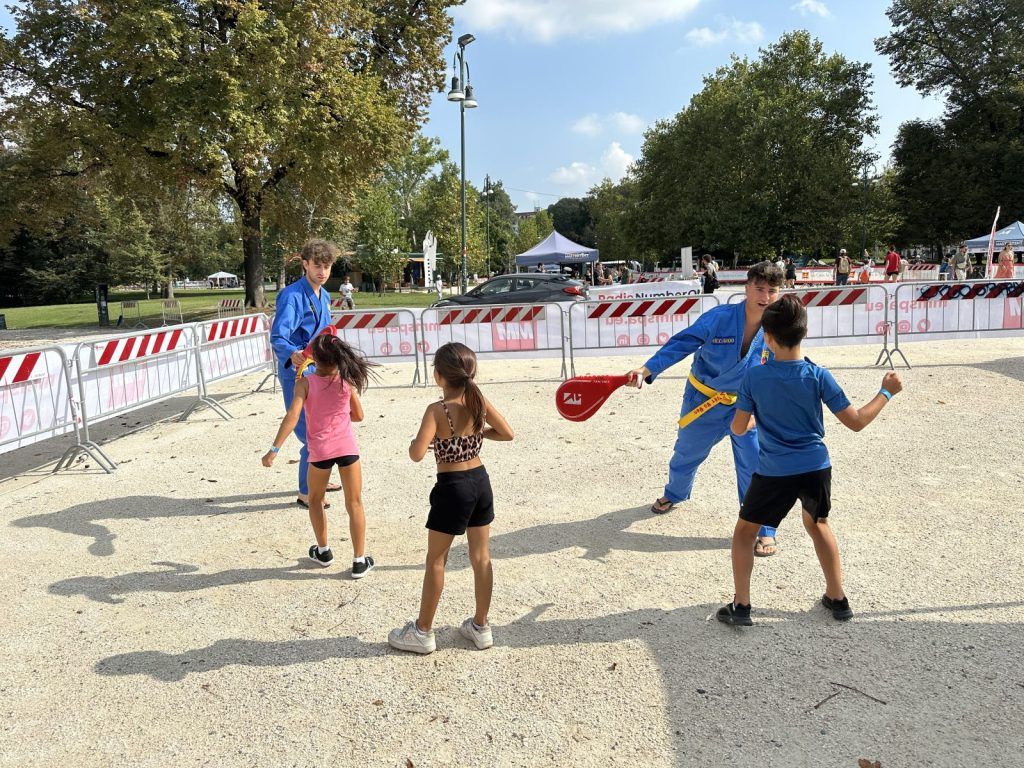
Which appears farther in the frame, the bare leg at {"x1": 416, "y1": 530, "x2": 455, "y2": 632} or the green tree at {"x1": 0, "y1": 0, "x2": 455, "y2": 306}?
the green tree at {"x1": 0, "y1": 0, "x2": 455, "y2": 306}

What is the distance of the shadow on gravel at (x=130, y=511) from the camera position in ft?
17.9

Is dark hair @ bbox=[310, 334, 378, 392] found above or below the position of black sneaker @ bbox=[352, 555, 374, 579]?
above

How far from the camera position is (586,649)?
3.47 metres

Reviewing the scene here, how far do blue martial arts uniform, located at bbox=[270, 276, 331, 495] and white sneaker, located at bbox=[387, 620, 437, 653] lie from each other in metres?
1.99

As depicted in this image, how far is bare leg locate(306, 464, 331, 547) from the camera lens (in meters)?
4.29

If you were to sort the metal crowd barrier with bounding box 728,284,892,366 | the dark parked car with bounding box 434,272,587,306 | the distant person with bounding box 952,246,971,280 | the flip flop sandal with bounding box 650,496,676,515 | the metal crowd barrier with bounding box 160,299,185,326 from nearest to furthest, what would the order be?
1. the flip flop sandal with bounding box 650,496,676,515
2. the metal crowd barrier with bounding box 728,284,892,366
3. the dark parked car with bounding box 434,272,587,306
4. the metal crowd barrier with bounding box 160,299,185,326
5. the distant person with bounding box 952,246,971,280

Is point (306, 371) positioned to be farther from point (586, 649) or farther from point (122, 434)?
point (122, 434)

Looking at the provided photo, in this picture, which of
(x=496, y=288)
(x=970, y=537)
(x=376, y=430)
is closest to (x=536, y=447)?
(x=376, y=430)

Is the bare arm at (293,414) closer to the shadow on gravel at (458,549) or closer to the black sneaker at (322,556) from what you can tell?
the black sneaker at (322,556)

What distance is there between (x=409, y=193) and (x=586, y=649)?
6580cm

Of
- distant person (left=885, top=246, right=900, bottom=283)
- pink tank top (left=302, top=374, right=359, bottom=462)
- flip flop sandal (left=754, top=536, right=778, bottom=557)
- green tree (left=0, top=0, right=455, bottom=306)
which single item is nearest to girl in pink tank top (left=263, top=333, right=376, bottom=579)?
pink tank top (left=302, top=374, right=359, bottom=462)

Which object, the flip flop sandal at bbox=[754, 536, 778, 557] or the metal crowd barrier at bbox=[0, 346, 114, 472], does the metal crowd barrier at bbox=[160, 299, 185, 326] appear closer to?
the metal crowd barrier at bbox=[0, 346, 114, 472]

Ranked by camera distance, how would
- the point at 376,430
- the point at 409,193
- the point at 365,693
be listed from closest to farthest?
the point at 365,693 < the point at 376,430 < the point at 409,193

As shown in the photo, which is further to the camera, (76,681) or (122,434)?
(122,434)
